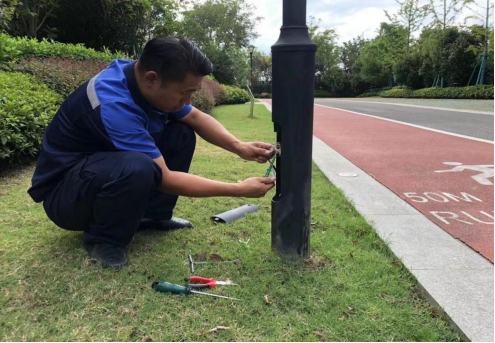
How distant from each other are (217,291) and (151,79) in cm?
107

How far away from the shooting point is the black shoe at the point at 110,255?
6.65 feet

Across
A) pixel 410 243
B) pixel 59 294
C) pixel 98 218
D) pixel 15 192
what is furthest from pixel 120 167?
pixel 15 192

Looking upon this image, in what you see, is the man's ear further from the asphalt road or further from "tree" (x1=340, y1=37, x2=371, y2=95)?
"tree" (x1=340, y1=37, x2=371, y2=95)

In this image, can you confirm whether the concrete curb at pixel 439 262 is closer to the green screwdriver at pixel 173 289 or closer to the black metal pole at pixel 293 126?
the black metal pole at pixel 293 126

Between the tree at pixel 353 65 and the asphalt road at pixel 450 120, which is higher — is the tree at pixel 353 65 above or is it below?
above

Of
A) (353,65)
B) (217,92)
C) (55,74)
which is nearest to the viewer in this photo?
(55,74)

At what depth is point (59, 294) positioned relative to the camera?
179 centimetres

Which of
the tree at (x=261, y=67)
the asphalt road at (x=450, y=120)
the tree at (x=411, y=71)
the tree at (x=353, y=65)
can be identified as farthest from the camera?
the tree at (x=261, y=67)

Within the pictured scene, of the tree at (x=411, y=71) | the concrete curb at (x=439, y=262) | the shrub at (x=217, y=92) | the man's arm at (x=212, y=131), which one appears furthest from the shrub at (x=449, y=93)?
the man's arm at (x=212, y=131)

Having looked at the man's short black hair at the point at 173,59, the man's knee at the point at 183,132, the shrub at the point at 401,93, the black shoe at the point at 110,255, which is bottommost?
the black shoe at the point at 110,255

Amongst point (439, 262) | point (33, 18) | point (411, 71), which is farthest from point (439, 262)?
point (411, 71)

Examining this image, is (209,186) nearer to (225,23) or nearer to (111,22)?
(111,22)

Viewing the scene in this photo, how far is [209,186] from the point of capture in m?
1.94

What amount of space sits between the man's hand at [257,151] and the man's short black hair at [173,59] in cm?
51
